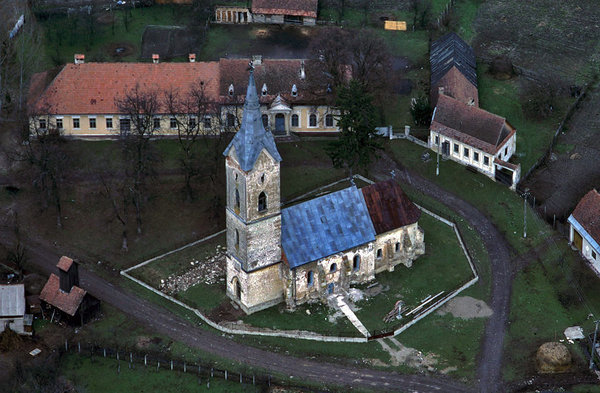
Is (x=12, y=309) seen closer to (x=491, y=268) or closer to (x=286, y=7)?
(x=491, y=268)

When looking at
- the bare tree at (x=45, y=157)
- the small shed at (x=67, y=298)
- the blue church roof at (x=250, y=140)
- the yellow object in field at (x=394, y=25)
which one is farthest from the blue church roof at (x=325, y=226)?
the yellow object in field at (x=394, y=25)

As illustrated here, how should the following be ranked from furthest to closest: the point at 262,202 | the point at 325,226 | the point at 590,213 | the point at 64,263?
the point at 590,213 → the point at 325,226 → the point at 64,263 → the point at 262,202

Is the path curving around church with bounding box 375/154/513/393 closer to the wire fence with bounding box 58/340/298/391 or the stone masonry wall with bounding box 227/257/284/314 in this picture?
the wire fence with bounding box 58/340/298/391

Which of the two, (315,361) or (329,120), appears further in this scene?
(329,120)

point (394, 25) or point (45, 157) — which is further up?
point (394, 25)

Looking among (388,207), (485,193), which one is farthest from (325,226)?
(485,193)

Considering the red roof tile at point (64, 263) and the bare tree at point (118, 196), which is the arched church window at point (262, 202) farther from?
the bare tree at point (118, 196)
